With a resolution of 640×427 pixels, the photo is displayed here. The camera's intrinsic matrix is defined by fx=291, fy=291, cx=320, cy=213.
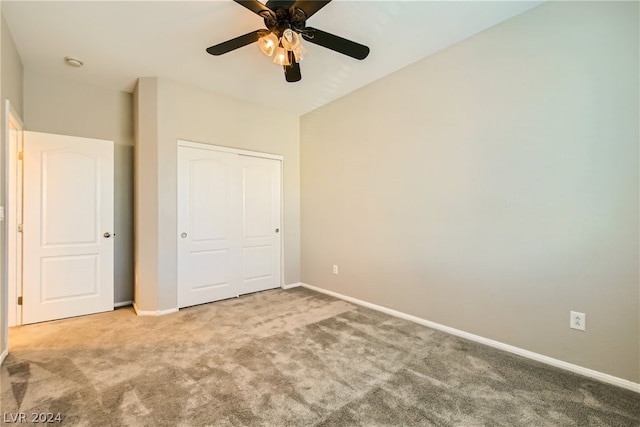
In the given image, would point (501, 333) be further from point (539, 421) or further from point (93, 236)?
point (93, 236)

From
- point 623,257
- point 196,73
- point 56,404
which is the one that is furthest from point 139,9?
point 623,257

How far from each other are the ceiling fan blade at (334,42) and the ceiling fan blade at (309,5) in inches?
7.3

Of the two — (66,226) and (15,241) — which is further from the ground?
(66,226)

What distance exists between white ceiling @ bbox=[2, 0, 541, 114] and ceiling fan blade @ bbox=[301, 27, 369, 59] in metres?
0.33

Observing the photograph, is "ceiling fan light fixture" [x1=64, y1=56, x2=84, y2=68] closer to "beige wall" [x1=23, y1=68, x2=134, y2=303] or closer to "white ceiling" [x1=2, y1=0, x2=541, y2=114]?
"white ceiling" [x1=2, y1=0, x2=541, y2=114]

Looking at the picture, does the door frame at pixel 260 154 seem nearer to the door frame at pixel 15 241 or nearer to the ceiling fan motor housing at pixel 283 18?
the door frame at pixel 15 241

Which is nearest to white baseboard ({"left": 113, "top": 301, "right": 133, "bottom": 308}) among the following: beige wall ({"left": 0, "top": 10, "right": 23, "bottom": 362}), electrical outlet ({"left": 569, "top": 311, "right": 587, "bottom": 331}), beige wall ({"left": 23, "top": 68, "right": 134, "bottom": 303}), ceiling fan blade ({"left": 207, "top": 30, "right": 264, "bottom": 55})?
beige wall ({"left": 23, "top": 68, "right": 134, "bottom": 303})

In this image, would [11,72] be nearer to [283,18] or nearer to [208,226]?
[208,226]

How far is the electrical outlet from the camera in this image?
6.70 feet

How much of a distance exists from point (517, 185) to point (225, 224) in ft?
10.5

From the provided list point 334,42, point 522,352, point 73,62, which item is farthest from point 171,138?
point 522,352

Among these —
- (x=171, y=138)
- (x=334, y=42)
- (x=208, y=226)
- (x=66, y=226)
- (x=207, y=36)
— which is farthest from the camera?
(x=208, y=226)

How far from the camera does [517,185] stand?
7.68 feet

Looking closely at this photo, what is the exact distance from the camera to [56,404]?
1709 mm
